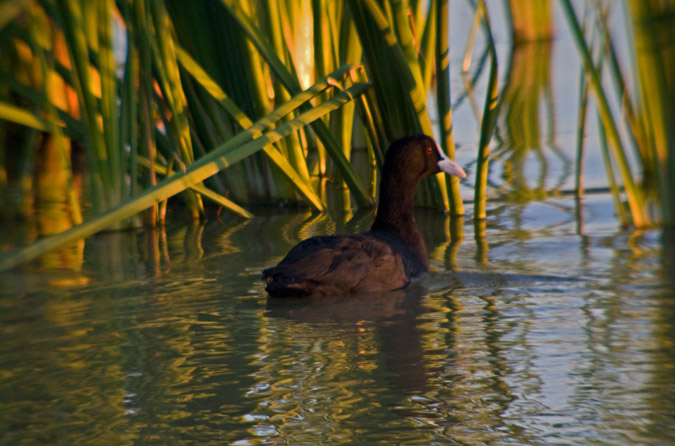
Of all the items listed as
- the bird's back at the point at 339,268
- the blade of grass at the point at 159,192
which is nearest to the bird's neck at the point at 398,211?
the bird's back at the point at 339,268

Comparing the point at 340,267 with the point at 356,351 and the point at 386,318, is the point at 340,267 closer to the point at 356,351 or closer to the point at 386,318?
the point at 386,318

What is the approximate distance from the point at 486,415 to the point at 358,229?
3.15 m

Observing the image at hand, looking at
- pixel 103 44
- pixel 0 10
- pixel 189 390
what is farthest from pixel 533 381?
pixel 103 44

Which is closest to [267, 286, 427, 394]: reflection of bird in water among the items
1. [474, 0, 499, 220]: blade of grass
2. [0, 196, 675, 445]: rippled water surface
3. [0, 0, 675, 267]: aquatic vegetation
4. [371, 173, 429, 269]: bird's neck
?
[0, 196, 675, 445]: rippled water surface

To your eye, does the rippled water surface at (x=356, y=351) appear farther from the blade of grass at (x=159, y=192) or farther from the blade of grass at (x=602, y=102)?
the blade of grass at (x=159, y=192)

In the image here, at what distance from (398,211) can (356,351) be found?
1786mm

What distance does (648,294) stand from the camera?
14.1ft

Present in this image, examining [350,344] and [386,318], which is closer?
[350,344]

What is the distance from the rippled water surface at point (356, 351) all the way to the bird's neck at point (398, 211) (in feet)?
0.68

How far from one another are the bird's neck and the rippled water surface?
0.21m

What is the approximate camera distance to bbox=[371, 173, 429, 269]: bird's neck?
17.2ft

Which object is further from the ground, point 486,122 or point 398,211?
point 486,122

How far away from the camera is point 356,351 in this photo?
3686 millimetres

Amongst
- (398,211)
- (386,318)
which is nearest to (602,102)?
(398,211)
